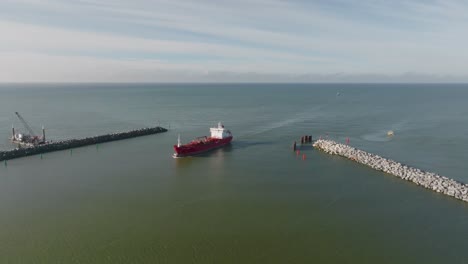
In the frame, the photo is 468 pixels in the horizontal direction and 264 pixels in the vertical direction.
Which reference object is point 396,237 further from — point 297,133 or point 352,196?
point 297,133

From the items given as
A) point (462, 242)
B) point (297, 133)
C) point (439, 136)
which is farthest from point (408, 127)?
point (462, 242)

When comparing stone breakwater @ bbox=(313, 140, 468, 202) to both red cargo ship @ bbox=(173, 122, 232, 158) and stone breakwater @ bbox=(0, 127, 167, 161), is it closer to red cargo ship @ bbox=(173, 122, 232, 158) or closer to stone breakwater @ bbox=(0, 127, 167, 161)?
red cargo ship @ bbox=(173, 122, 232, 158)

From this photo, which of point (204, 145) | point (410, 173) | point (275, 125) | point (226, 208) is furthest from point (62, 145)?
point (410, 173)

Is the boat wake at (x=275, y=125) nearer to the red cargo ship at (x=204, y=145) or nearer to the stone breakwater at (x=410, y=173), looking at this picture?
the red cargo ship at (x=204, y=145)

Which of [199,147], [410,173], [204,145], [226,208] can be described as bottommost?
[226,208]

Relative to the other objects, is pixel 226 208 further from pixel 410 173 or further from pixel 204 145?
pixel 204 145

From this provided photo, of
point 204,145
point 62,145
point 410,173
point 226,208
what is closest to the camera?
point 226,208

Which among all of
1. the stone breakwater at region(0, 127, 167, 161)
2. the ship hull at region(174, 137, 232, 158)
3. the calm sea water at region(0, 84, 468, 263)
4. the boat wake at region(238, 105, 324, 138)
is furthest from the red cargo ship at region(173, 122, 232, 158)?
the stone breakwater at region(0, 127, 167, 161)
